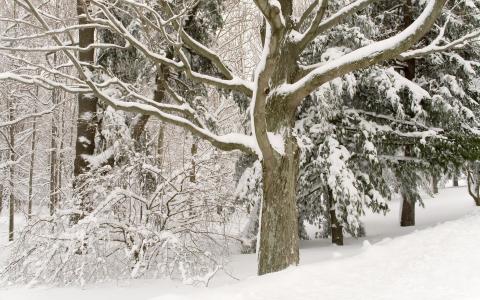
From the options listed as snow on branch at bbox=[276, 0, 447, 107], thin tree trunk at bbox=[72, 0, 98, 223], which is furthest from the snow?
thin tree trunk at bbox=[72, 0, 98, 223]

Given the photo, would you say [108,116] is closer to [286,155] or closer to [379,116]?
[286,155]

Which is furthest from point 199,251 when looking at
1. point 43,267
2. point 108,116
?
point 108,116

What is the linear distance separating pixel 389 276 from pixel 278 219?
161cm

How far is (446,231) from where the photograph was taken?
474 cm

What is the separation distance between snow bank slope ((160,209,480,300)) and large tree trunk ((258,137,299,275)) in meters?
0.79

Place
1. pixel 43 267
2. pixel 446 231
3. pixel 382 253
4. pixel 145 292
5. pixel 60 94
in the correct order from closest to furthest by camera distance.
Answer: pixel 382 253
pixel 446 231
pixel 145 292
pixel 43 267
pixel 60 94

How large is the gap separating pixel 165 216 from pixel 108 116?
266 cm

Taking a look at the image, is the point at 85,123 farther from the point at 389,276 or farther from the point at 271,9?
the point at 389,276

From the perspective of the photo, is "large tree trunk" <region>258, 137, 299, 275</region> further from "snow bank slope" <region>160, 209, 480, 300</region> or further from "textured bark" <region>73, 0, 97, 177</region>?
"textured bark" <region>73, 0, 97, 177</region>

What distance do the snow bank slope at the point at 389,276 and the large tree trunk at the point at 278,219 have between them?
0.79m

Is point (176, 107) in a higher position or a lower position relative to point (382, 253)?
higher

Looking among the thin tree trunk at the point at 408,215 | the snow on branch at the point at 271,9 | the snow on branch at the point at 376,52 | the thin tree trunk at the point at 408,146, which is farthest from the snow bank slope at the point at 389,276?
the thin tree trunk at the point at 408,215

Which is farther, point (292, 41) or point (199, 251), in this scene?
point (199, 251)

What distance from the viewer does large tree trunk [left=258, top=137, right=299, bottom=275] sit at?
195 inches
